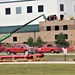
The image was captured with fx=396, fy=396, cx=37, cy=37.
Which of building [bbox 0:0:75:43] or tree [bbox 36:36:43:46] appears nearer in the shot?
tree [bbox 36:36:43:46]

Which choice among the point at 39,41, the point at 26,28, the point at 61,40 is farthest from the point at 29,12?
the point at 61,40

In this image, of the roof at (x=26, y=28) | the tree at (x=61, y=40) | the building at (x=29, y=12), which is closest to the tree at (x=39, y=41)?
the tree at (x=61, y=40)

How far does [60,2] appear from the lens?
101 metres

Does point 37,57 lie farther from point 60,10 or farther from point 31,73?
point 60,10

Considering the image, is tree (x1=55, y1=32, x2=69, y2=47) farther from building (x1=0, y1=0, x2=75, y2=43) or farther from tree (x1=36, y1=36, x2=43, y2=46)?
building (x1=0, y1=0, x2=75, y2=43)

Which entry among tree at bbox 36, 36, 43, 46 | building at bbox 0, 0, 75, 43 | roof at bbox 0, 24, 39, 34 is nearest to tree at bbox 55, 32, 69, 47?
tree at bbox 36, 36, 43, 46

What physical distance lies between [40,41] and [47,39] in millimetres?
4861

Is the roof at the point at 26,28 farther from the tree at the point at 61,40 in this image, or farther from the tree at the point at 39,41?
the tree at the point at 61,40

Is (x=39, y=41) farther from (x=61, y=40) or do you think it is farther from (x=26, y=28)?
(x=26, y=28)

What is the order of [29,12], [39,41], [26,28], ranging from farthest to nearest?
[29,12]
[26,28]
[39,41]

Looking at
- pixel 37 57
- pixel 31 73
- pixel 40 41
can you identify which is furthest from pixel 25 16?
pixel 31 73

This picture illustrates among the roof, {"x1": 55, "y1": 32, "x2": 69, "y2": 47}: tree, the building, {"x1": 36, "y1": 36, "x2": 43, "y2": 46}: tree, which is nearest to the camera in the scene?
{"x1": 55, "y1": 32, "x2": 69, "y2": 47}: tree

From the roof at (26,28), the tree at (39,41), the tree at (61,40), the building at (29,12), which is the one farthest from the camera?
the building at (29,12)

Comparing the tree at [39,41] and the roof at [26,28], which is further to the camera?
the roof at [26,28]
